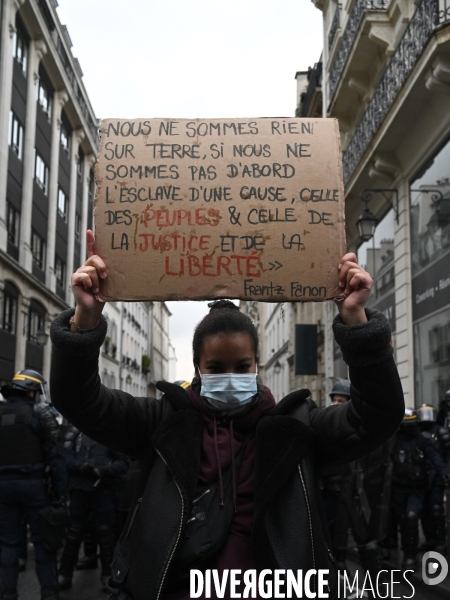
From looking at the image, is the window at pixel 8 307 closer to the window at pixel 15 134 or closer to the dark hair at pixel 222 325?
the window at pixel 15 134

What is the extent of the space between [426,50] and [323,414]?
1005 centimetres

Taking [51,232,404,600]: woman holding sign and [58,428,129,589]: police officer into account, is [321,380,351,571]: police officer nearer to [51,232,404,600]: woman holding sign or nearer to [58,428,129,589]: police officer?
[58,428,129,589]: police officer

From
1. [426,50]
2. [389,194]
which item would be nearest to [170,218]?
[426,50]

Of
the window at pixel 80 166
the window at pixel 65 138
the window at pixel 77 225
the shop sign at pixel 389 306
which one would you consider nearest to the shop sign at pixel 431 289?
the shop sign at pixel 389 306

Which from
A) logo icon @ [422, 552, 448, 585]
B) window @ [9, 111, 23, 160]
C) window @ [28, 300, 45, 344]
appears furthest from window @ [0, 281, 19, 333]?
logo icon @ [422, 552, 448, 585]

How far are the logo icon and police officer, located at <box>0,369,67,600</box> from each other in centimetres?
366

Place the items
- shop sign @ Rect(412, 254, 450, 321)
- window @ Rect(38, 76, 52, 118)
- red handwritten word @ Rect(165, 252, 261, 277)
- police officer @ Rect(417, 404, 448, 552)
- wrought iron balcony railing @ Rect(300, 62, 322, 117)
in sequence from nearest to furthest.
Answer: red handwritten word @ Rect(165, 252, 261, 277)
police officer @ Rect(417, 404, 448, 552)
shop sign @ Rect(412, 254, 450, 321)
wrought iron balcony railing @ Rect(300, 62, 322, 117)
window @ Rect(38, 76, 52, 118)

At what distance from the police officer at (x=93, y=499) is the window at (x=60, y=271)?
26976mm

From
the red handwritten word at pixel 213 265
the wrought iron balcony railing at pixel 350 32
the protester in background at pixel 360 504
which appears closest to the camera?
the red handwritten word at pixel 213 265

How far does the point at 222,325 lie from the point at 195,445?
426mm

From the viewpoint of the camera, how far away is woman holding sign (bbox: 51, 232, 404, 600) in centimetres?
211

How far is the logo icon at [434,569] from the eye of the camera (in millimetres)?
7072

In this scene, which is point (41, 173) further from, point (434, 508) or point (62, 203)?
point (434, 508)

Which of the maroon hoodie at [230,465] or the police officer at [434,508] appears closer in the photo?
the maroon hoodie at [230,465]
